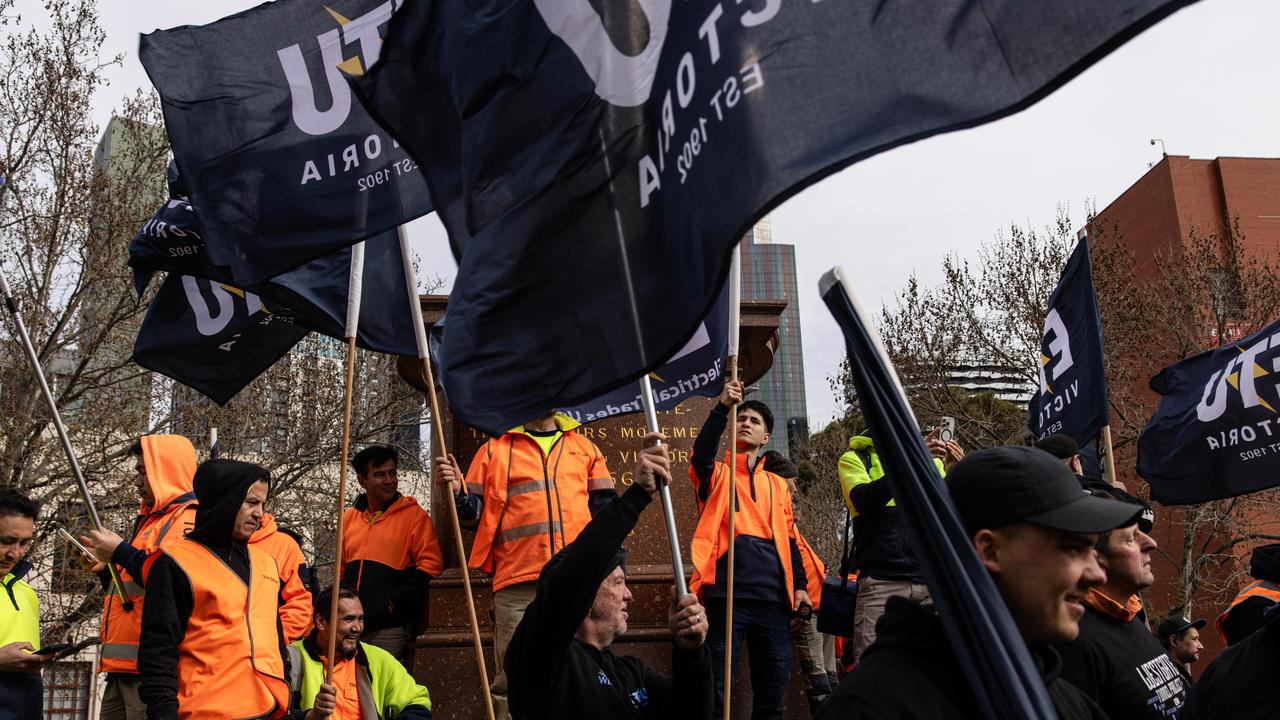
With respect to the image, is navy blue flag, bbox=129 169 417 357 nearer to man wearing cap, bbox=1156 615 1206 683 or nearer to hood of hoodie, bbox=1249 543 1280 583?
hood of hoodie, bbox=1249 543 1280 583

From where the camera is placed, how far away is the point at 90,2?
62.3ft

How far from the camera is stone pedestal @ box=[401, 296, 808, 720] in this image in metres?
8.02

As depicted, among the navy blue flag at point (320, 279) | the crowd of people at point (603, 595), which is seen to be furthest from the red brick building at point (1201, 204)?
the navy blue flag at point (320, 279)

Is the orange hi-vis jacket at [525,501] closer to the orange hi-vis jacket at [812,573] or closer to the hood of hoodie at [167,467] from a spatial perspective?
the hood of hoodie at [167,467]

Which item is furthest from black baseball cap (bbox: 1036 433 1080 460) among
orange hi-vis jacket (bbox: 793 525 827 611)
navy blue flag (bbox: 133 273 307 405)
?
navy blue flag (bbox: 133 273 307 405)

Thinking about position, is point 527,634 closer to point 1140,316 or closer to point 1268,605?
point 1268,605

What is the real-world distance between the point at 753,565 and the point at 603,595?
3.15m

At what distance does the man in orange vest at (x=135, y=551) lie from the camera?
5727 millimetres

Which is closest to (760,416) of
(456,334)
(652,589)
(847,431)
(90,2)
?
(652,589)

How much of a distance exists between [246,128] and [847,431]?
97.1 feet

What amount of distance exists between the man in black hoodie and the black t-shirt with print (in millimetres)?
1287

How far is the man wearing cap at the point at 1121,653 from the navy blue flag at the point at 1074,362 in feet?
11.1

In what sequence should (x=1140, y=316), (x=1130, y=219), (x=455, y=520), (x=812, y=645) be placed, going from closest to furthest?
(x=455, y=520) < (x=812, y=645) < (x=1140, y=316) < (x=1130, y=219)

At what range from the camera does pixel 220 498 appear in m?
5.60
